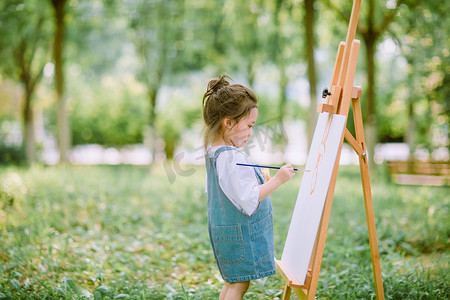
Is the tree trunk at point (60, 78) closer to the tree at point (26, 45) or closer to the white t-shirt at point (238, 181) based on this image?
the tree at point (26, 45)

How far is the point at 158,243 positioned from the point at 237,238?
282 centimetres

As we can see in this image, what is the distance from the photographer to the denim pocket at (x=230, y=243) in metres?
2.23

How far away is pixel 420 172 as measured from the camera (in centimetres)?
1188

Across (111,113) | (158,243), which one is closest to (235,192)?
(158,243)

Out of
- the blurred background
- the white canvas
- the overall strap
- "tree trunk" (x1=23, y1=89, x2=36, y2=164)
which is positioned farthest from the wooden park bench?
"tree trunk" (x1=23, y1=89, x2=36, y2=164)

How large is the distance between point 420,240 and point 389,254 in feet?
2.61

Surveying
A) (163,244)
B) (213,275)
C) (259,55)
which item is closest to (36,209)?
(163,244)

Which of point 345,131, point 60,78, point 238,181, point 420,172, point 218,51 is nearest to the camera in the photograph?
point 238,181

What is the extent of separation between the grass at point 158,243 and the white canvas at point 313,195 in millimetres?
943

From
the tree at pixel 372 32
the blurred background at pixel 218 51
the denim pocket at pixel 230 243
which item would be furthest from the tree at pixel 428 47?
→ the denim pocket at pixel 230 243

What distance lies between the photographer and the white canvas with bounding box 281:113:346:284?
2188 mm

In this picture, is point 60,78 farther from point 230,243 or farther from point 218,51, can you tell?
→ point 230,243

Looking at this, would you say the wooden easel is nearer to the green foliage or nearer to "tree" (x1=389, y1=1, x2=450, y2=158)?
"tree" (x1=389, y1=1, x2=450, y2=158)

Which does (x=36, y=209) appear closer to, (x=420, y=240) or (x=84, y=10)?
(x=420, y=240)
